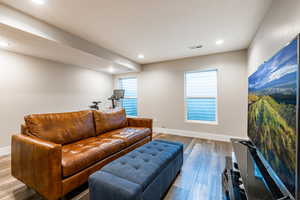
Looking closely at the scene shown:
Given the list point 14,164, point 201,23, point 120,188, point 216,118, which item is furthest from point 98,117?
point 216,118

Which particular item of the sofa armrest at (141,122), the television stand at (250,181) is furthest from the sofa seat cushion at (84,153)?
the television stand at (250,181)

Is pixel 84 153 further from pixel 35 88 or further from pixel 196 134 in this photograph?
pixel 196 134

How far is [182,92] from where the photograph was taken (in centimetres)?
400

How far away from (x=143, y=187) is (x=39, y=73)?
11.9 feet

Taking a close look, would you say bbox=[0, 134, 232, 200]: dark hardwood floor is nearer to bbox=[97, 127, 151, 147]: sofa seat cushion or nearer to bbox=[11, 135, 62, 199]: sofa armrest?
bbox=[11, 135, 62, 199]: sofa armrest

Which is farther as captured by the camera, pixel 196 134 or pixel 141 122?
pixel 196 134

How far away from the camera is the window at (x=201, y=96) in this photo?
144 inches

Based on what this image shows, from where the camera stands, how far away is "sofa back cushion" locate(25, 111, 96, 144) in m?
1.75

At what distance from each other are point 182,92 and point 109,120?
2.35 metres

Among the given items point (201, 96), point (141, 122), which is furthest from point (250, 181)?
point (201, 96)

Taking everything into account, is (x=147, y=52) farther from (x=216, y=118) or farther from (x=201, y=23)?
(x=216, y=118)

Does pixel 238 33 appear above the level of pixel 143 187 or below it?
above

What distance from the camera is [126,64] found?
388 cm

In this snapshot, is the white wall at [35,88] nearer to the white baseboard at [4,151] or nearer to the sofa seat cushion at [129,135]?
the white baseboard at [4,151]
